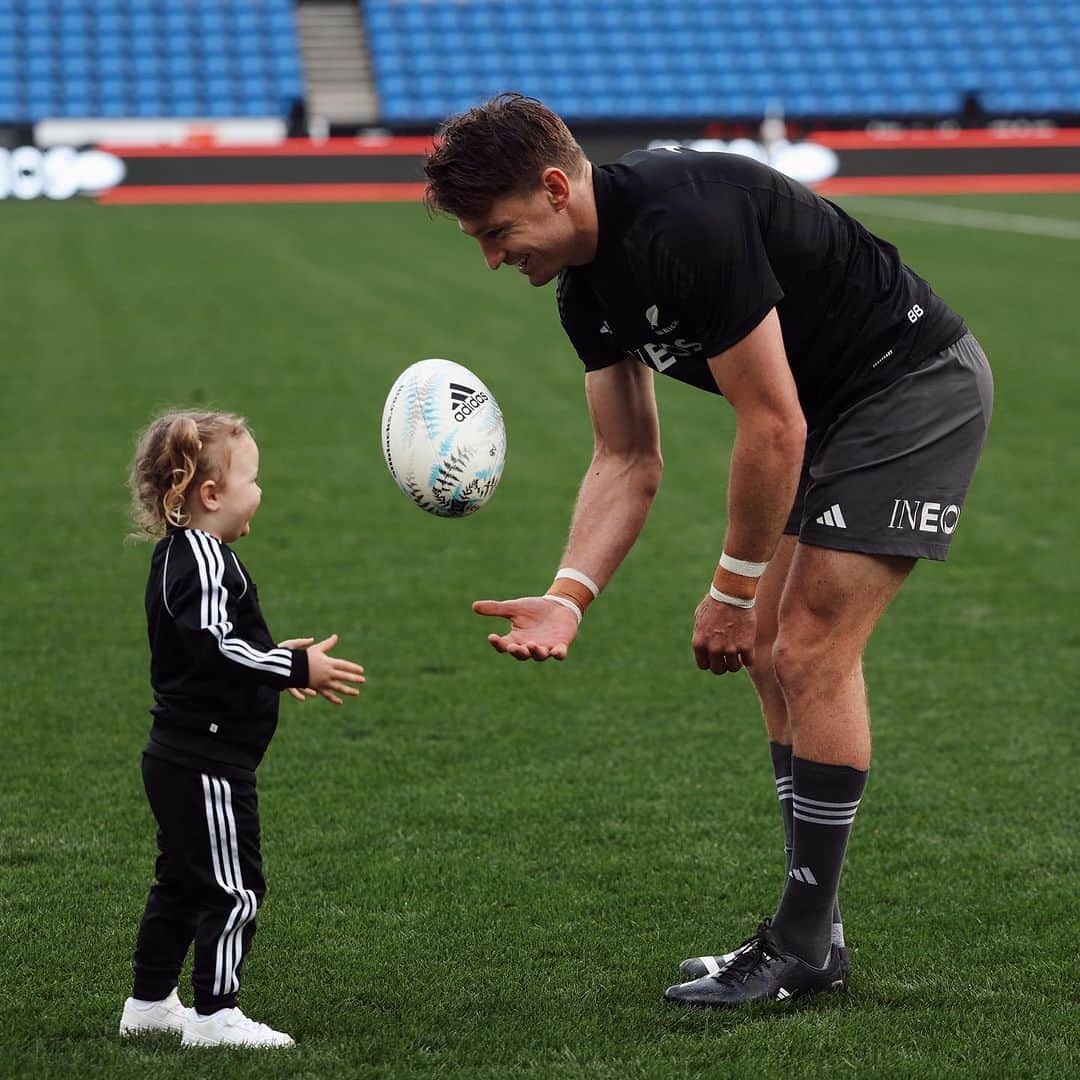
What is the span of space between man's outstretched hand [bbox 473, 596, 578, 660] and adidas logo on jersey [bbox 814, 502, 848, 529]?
56 centimetres

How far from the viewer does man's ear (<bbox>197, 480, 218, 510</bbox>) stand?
317 centimetres

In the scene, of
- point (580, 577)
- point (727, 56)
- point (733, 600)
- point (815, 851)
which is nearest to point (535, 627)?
point (580, 577)

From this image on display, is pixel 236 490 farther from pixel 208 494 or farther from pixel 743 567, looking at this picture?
pixel 743 567

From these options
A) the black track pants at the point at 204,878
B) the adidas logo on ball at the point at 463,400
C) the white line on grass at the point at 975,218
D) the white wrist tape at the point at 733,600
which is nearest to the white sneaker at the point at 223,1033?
the black track pants at the point at 204,878

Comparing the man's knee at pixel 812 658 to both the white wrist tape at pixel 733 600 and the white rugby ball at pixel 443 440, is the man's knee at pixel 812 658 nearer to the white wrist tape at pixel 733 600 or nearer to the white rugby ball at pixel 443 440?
the white wrist tape at pixel 733 600

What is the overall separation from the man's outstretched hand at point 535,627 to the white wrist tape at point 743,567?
340 mm

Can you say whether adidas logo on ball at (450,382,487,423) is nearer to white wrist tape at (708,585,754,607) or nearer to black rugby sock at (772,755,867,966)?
white wrist tape at (708,585,754,607)

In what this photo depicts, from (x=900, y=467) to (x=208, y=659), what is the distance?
1460mm

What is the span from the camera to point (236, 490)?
3.21 metres

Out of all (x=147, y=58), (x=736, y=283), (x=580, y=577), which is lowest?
(x=580, y=577)

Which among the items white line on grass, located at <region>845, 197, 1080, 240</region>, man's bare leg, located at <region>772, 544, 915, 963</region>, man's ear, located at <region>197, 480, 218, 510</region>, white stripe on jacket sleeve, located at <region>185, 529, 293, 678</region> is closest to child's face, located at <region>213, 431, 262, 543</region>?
man's ear, located at <region>197, 480, 218, 510</region>

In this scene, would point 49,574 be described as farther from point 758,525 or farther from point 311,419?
point 758,525

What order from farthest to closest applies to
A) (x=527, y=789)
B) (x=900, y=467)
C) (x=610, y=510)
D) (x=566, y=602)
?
(x=527, y=789), (x=610, y=510), (x=566, y=602), (x=900, y=467)

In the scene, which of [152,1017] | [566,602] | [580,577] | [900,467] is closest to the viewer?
[152,1017]
